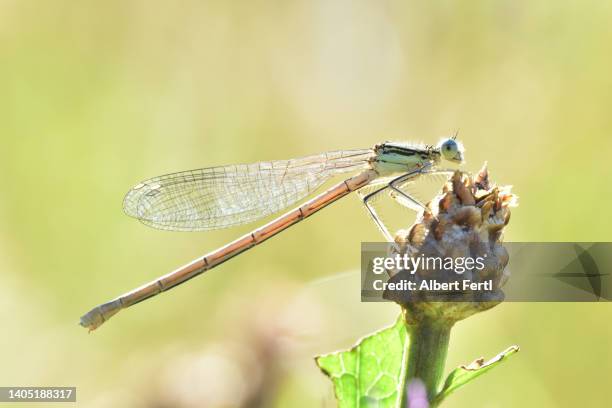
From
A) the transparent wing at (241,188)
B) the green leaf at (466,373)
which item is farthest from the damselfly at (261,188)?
the green leaf at (466,373)

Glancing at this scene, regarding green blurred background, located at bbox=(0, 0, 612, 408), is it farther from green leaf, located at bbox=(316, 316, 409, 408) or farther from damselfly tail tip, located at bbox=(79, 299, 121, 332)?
green leaf, located at bbox=(316, 316, 409, 408)

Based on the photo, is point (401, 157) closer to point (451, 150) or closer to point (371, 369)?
point (451, 150)

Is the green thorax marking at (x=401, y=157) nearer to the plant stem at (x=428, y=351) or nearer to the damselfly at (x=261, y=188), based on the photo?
the damselfly at (x=261, y=188)

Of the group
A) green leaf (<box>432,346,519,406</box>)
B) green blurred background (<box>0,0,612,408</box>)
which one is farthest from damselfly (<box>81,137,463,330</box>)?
green leaf (<box>432,346,519,406</box>)

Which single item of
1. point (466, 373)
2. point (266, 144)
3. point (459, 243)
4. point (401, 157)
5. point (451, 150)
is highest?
point (266, 144)

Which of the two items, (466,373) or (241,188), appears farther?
(241,188)

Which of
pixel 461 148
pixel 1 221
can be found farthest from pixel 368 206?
pixel 1 221

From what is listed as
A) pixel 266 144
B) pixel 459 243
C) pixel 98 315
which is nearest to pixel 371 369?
pixel 459 243
